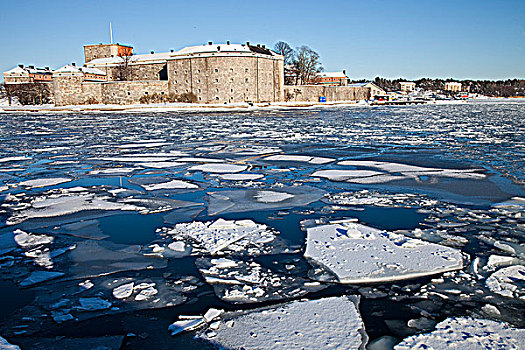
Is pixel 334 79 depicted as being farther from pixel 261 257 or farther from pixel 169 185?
pixel 261 257

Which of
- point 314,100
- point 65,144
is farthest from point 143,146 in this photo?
point 314,100

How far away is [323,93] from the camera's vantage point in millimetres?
60312

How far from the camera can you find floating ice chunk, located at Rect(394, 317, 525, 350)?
1.74 m

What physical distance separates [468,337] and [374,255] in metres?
1.00

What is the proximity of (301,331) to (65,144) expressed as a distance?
10508 millimetres

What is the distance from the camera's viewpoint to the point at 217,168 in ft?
21.2

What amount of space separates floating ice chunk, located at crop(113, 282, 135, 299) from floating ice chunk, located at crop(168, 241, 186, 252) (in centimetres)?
58

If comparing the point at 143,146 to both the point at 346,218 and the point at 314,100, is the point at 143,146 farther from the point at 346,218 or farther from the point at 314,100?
the point at 314,100

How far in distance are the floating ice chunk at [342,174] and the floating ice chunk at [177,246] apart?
2986mm

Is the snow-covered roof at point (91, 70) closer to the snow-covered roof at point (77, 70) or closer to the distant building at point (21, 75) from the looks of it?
the snow-covered roof at point (77, 70)

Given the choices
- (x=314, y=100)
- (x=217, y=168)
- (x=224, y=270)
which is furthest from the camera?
(x=314, y=100)

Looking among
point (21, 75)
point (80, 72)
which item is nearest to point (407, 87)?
point (80, 72)

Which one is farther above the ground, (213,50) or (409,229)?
(213,50)

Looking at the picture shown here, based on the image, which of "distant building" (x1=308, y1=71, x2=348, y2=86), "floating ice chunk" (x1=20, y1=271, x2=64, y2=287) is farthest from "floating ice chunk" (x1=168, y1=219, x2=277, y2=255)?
"distant building" (x1=308, y1=71, x2=348, y2=86)
